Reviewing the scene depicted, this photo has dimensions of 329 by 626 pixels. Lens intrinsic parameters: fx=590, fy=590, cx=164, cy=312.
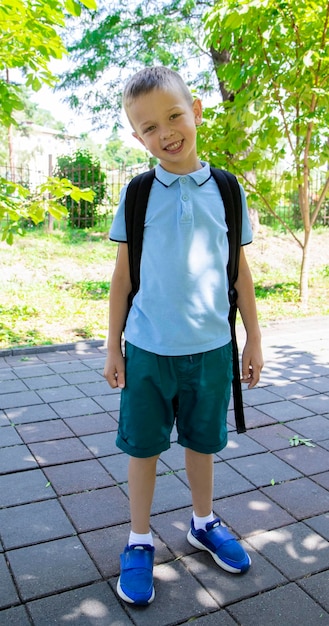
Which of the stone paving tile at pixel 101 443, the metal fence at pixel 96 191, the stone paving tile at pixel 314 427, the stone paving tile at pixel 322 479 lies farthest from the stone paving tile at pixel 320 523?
the metal fence at pixel 96 191

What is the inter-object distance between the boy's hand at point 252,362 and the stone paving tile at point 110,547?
726 millimetres

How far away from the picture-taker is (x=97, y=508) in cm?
257

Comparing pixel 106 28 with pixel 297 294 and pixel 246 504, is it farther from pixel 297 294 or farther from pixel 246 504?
pixel 246 504

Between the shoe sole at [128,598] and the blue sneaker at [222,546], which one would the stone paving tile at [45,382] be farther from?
the shoe sole at [128,598]

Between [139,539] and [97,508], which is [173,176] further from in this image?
[97,508]

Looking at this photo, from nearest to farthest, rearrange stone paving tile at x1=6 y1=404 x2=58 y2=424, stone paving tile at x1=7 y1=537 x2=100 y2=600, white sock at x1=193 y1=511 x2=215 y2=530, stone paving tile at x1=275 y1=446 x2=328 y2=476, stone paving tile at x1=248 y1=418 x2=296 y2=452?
stone paving tile at x1=7 y1=537 x2=100 y2=600, white sock at x1=193 y1=511 x2=215 y2=530, stone paving tile at x1=275 y1=446 x2=328 y2=476, stone paving tile at x1=248 y1=418 x2=296 y2=452, stone paving tile at x1=6 y1=404 x2=58 y2=424

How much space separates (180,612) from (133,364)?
2.70 ft

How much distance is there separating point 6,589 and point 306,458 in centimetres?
171

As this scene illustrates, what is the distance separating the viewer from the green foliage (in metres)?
13.2

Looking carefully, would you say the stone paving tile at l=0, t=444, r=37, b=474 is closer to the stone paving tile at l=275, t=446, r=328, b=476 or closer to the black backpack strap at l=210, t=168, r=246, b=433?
the stone paving tile at l=275, t=446, r=328, b=476

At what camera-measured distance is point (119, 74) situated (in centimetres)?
1441

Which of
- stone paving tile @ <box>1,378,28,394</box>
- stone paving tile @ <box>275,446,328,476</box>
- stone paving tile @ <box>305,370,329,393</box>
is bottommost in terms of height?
stone paving tile @ <box>275,446,328,476</box>

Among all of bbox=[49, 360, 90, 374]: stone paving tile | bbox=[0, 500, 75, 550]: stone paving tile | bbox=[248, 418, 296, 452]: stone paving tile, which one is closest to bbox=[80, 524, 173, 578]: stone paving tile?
bbox=[0, 500, 75, 550]: stone paving tile

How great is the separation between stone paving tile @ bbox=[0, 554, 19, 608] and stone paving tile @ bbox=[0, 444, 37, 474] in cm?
79
